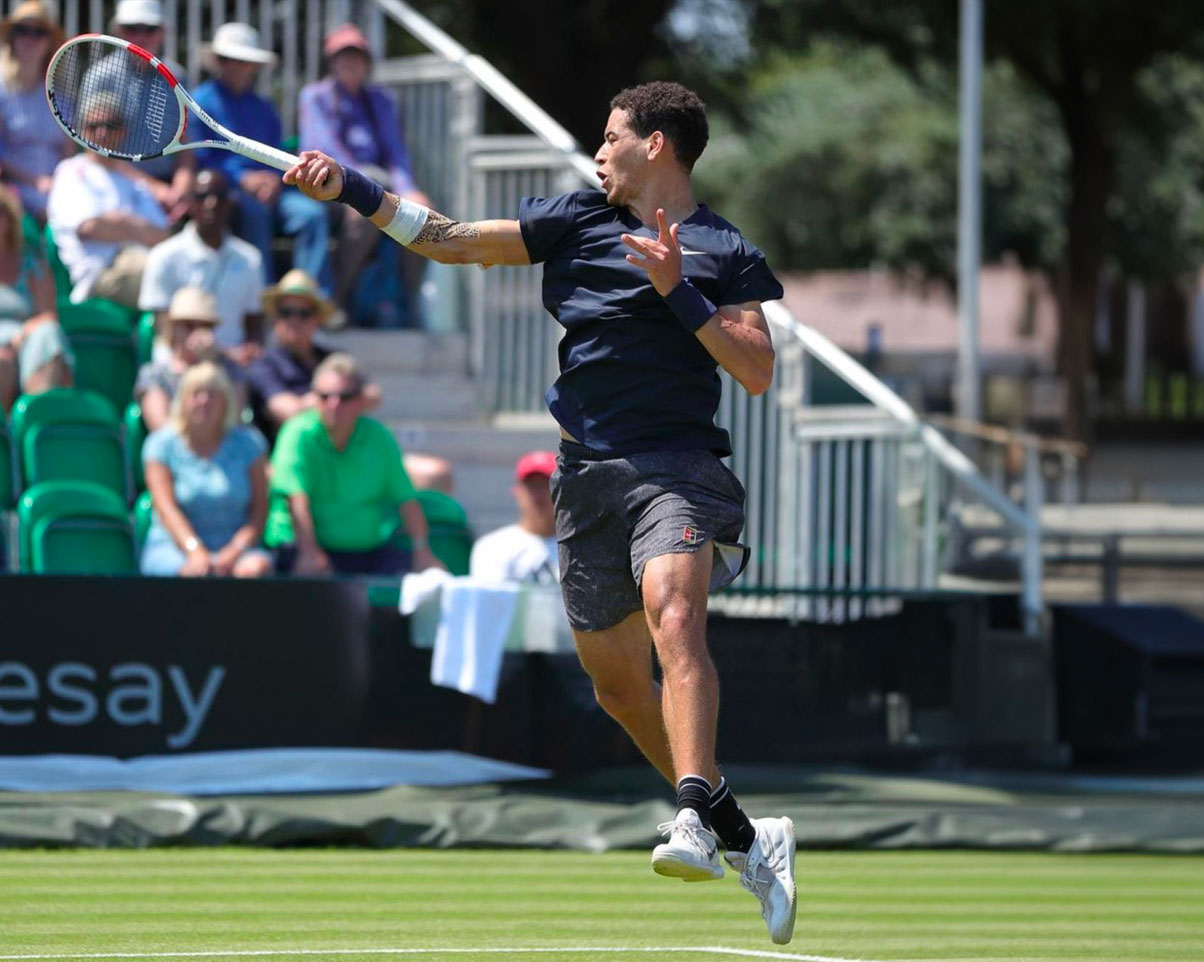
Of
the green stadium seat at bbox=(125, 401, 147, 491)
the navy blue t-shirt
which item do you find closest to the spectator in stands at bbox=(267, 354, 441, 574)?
the green stadium seat at bbox=(125, 401, 147, 491)

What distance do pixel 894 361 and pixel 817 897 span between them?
38558mm

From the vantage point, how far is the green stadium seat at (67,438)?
34.9 ft

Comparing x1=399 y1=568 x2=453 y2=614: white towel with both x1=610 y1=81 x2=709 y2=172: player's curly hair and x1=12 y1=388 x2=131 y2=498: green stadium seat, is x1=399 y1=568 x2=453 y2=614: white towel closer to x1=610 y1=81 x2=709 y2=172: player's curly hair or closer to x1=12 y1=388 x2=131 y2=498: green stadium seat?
x1=12 y1=388 x2=131 y2=498: green stadium seat

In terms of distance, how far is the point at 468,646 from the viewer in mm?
9977

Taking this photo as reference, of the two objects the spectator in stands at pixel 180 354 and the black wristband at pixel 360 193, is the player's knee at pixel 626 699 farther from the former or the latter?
the spectator in stands at pixel 180 354

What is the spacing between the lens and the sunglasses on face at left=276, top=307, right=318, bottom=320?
11867mm

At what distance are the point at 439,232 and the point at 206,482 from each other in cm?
456

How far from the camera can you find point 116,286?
12.2 metres

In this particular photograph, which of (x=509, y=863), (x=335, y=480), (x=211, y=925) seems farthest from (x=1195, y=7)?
(x=211, y=925)

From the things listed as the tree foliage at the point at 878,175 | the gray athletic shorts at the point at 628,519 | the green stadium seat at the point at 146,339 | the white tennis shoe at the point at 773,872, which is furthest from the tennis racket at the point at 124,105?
the tree foliage at the point at 878,175

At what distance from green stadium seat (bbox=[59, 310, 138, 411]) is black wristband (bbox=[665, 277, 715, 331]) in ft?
21.4

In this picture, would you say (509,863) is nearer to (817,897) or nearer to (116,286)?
(817,897)

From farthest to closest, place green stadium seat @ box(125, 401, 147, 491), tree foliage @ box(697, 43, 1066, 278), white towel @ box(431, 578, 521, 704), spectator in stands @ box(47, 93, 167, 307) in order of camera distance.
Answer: tree foliage @ box(697, 43, 1066, 278), spectator in stands @ box(47, 93, 167, 307), green stadium seat @ box(125, 401, 147, 491), white towel @ box(431, 578, 521, 704)

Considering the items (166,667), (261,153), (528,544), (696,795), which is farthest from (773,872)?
(528,544)
